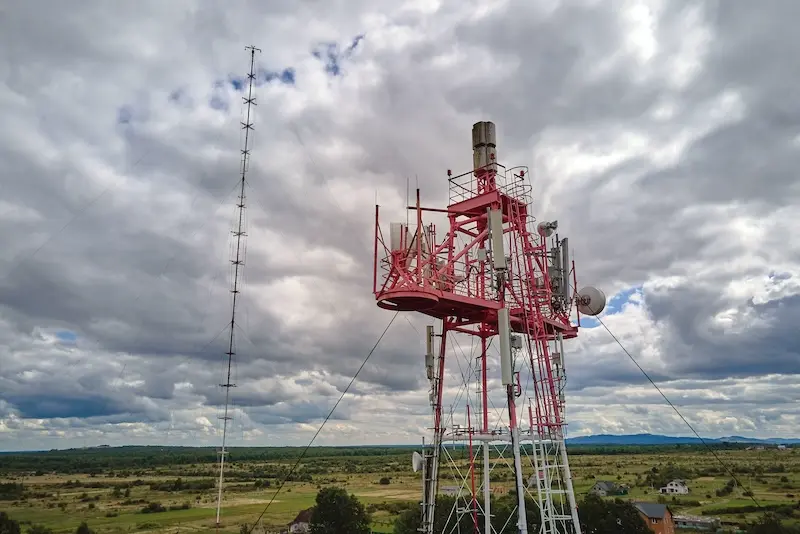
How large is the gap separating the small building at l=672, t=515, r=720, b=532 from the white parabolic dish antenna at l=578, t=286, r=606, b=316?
49326mm

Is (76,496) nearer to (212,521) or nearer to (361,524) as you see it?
(212,521)

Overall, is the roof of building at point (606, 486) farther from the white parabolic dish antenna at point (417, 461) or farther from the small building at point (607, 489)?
the white parabolic dish antenna at point (417, 461)

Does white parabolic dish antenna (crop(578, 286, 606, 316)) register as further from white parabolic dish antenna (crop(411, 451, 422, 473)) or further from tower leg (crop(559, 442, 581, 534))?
white parabolic dish antenna (crop(411, 451, 422, 473))

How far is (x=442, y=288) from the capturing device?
21.2 m

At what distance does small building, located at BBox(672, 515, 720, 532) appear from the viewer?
205 feet

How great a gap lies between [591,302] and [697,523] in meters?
53.0

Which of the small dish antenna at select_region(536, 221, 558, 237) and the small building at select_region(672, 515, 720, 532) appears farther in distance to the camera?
the small building at select_region(672, 515, 720, 532)

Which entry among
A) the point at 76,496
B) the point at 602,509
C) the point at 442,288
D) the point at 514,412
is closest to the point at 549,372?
the point at 514,412

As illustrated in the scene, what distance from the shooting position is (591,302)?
2492 cm

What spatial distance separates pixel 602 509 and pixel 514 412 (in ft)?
105

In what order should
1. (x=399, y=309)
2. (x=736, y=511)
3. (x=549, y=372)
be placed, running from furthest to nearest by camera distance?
(x=736, y=511), (x=549, y=372), (x=399, y=309)

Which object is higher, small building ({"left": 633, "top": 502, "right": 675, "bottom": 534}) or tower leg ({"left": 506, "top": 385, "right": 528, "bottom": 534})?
tower leg ({"left": 506, "top": 385, "right": 528, "bottom": 534})

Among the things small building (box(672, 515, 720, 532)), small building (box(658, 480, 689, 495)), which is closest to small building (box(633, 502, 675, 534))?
small building (box(672, 515, 720, 532))

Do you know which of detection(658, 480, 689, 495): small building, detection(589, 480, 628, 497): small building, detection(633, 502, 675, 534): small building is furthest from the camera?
detection(658, 480, 689, 495): small building
